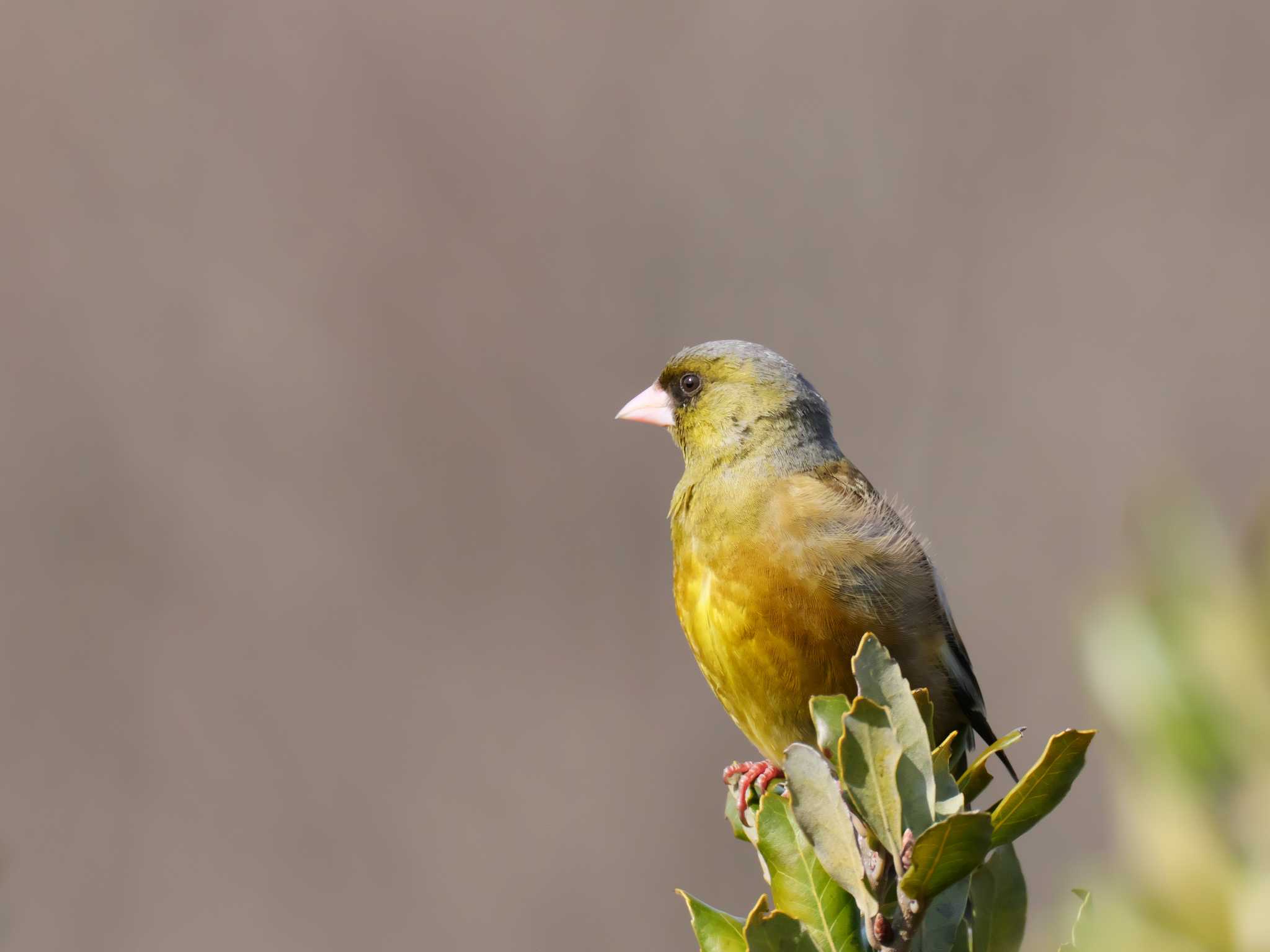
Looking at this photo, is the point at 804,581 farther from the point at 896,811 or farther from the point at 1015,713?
the point at 1015,713

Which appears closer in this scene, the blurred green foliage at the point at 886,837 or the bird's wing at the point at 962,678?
the blurred green foliage at the point at 886,837

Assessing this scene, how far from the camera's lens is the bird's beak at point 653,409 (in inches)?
121

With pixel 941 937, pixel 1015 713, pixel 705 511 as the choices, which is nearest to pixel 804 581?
pixel 705 511

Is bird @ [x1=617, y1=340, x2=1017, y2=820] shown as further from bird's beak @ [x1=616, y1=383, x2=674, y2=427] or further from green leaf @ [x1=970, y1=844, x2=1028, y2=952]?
green leaf @ [x1=970, y1=844, x2=1028, y2=952]

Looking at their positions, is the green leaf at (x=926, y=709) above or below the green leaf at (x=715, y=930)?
above

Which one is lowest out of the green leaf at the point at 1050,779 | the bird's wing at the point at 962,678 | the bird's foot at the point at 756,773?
the green leaf at the point at 1050,779

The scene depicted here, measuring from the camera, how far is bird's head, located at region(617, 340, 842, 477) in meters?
2.84

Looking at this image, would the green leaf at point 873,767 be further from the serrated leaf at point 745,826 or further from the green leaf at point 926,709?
the serrated leaf at point 745,826

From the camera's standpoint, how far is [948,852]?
1.35 metres

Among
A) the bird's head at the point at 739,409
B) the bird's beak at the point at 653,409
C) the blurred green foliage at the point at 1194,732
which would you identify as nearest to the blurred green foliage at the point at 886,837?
the blurred green foliage at the point at 1194,732

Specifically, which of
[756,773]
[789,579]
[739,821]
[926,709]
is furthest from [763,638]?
[926,709]

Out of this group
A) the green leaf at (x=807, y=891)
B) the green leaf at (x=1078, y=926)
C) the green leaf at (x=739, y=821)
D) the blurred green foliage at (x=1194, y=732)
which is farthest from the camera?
the green leaf at (x=739, y=821)

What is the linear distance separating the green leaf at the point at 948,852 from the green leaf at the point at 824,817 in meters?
0.11

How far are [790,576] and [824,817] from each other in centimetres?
98
